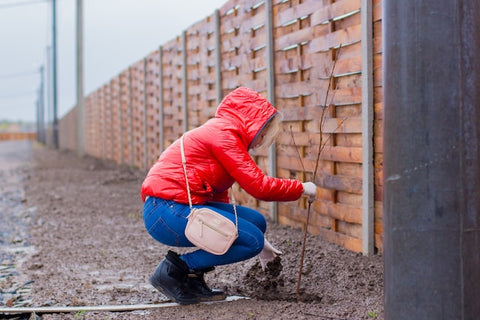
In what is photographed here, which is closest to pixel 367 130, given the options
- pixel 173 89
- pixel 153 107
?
pixel 173 89

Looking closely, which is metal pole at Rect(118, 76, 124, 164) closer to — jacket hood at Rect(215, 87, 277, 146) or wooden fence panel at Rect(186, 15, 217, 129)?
wooden fence panel at Rect(186, 15, 217, 129)

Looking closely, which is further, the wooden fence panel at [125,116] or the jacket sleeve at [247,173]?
the wooden fence panel at [125,116]

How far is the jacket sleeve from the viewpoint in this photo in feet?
11.0

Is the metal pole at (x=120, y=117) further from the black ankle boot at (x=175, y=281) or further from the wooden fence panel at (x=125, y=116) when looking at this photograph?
the black ankle boot at (x=175, y=281)

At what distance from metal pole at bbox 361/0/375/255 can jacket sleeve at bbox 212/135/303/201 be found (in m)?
1.16

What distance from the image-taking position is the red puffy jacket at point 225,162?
3.38m

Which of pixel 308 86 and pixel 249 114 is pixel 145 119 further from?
pixel 249 114

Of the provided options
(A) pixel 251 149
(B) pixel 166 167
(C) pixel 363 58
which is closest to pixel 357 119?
(C) pixel 363 58

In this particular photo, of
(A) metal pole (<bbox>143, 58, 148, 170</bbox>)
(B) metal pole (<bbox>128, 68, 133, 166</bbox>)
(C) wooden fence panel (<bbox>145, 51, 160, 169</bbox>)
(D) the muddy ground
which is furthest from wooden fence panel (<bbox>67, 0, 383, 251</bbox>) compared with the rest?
(B) metal pole (<bbox>128, 68, 133, 166</bbox>)

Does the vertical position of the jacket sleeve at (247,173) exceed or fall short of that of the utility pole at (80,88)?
it falls short

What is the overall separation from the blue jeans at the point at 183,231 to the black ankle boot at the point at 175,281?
0.27 ft

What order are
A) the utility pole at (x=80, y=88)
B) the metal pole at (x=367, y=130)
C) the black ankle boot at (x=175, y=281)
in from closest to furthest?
1. the black ankle boot at (x=175, y=281)
2. the metal pole at (x=367, y=130)
3. the utility pole at (x=80, y=88)

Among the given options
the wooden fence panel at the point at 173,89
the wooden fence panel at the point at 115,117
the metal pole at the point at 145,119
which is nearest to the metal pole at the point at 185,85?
the wooden fence panel at the point at 173,89

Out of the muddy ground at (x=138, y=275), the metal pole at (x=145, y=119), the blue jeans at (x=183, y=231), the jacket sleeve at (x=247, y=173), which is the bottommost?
the muddy ground at (x=138, y=275)
